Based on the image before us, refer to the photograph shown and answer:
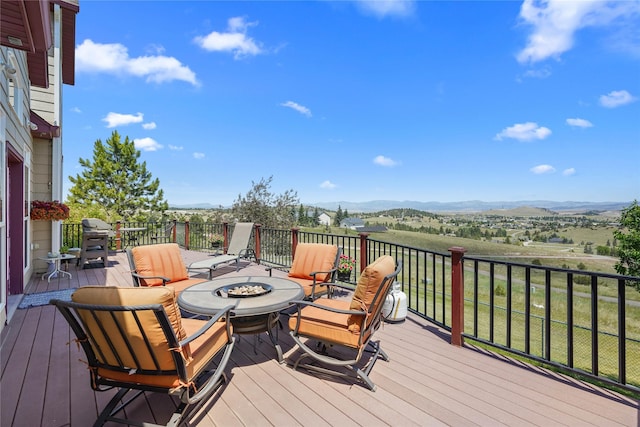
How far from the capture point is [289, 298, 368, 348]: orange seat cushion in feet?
7.84

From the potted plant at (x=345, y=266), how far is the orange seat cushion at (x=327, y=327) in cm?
211

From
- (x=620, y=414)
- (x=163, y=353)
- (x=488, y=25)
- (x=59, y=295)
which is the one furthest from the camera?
(x=488, y=25)

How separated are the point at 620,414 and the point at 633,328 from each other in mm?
26538

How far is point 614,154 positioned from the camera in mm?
24641

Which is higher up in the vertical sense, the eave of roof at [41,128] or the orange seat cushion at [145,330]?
the eave of roof at [41,128]

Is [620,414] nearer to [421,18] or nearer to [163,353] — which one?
[163,353]

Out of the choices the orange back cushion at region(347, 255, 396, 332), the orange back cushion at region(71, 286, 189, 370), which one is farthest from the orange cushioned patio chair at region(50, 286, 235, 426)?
the orange back cushion at region(347, 255, 396, 332)

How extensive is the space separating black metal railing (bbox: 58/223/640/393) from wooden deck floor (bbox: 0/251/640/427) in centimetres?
33

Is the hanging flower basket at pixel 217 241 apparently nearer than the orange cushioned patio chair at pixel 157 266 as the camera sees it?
No

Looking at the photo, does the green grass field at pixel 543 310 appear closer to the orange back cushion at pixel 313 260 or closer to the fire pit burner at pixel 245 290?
the orange back cushion at pixel 313 260

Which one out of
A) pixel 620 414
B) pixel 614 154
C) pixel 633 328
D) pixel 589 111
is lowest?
pixel 633 328

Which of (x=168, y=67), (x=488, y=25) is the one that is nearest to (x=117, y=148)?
(x=168, y=67)

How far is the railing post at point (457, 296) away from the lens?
3.09 m

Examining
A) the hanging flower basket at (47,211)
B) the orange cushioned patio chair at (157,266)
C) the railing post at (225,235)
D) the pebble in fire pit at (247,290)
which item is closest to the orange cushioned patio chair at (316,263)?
the pebble in fire pit at (247,290)
